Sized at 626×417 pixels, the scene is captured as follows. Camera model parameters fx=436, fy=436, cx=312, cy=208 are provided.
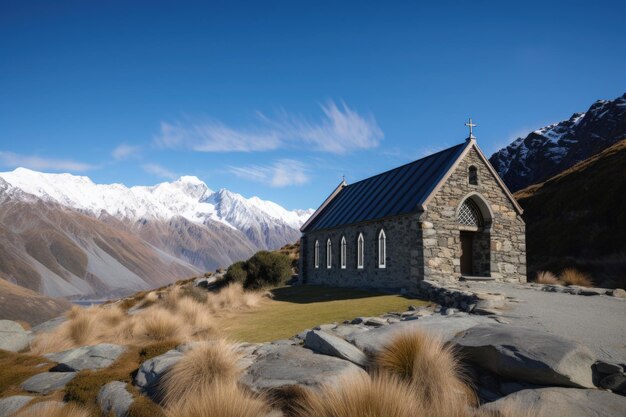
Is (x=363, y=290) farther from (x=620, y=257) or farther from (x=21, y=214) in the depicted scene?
(x=21, y=214)

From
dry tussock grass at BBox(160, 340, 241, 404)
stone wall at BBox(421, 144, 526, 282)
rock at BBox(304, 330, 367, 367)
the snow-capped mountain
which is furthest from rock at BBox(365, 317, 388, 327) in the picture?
the snow-capped mountain

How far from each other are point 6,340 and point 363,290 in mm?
14895

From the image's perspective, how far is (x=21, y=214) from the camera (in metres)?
184

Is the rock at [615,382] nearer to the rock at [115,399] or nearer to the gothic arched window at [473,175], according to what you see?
the rock at [115,399]

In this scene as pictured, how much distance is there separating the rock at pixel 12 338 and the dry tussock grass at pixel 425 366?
9.41 meters

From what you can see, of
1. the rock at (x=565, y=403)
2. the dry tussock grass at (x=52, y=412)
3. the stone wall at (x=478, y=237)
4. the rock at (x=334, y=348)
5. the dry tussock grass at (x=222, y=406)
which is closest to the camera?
the rock at (x=565, y=403)

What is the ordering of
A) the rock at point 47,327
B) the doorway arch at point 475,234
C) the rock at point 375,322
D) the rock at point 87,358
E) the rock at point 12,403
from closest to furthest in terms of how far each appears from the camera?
1. the rock at point 12,403
2. the rock at point 87,358
3. the rock at point 375,322
4. the rock at point 47,327
5. the doorway arch at point 475,234

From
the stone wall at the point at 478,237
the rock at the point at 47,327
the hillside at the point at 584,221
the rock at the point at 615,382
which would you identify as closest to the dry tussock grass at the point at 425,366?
the rock at the point at 615,382

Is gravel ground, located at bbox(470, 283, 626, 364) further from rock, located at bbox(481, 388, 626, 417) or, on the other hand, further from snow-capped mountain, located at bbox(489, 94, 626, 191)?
snow-capped mountain, located at bbox(489, 94, 626, 191)

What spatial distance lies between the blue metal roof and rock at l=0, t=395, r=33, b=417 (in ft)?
49.9

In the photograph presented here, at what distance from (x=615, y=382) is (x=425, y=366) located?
2.46 m

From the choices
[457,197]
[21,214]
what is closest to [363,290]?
[457,197]

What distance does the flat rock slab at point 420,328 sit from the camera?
772 cm

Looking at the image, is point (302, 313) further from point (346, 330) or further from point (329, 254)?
point (329, 254)
